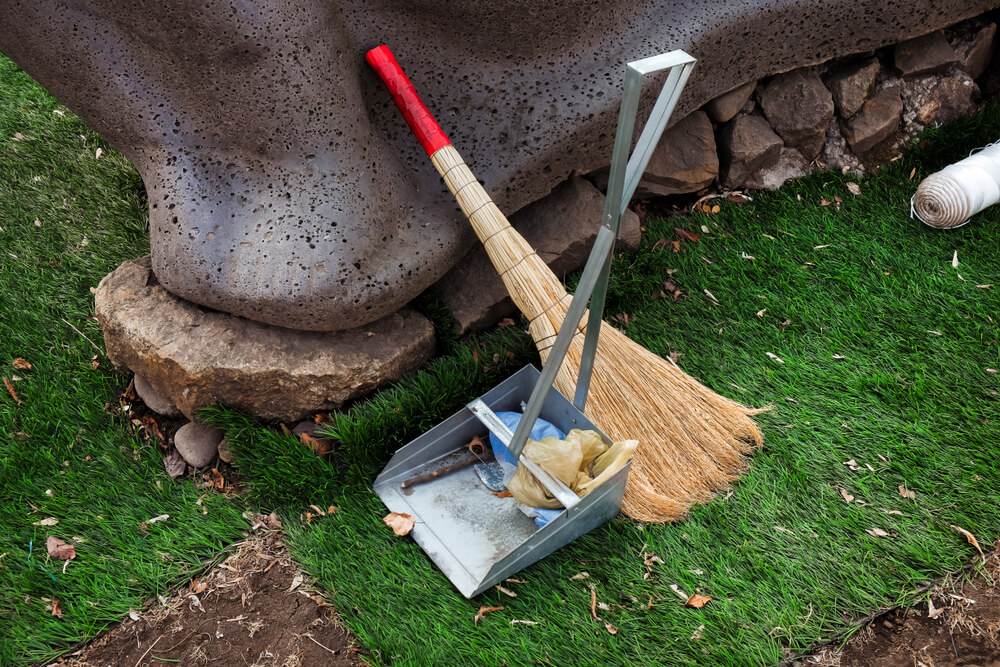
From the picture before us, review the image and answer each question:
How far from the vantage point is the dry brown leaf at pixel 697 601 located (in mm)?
2523

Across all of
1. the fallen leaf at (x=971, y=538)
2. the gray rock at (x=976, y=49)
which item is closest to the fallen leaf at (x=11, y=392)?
the fallen leaf at (x=971, y=538)

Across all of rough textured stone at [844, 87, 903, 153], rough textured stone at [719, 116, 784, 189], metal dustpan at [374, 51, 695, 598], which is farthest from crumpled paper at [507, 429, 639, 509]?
rough textured stone at [844, 87, 903, 153]

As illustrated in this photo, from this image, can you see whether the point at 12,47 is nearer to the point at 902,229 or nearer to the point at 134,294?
the point at 134,294

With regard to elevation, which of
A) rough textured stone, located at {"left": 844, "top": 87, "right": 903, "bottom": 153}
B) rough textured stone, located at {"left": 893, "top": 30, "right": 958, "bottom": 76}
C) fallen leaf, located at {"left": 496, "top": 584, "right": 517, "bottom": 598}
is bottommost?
fallen leaf, located at {"left": 496, "top": 584, "right": 517, "bottom": 598}

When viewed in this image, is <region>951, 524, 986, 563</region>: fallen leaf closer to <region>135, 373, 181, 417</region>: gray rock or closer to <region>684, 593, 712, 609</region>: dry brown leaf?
<region>684, 593, 712, 609</region>: dry brown leaf

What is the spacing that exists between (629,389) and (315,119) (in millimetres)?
1468

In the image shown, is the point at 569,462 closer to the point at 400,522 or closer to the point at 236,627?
the point at 400,522

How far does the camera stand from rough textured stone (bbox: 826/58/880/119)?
385 cm

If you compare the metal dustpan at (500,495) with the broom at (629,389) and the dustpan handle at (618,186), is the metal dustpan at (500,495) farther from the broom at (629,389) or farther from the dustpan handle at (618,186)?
the broom at (629,389)

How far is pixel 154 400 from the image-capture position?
3.15 metres

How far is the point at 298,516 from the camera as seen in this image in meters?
2.85

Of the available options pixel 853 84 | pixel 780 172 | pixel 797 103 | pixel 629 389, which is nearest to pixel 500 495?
pixel 629 389

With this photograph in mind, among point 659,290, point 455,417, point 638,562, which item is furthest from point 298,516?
point 659,290

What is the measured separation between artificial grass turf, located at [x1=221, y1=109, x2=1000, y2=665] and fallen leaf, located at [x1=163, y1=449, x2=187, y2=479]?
30 centimetres
